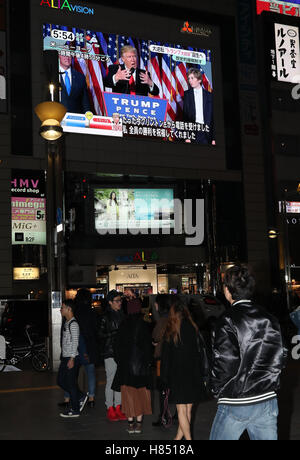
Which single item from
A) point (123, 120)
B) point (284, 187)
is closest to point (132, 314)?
point (123, 120)

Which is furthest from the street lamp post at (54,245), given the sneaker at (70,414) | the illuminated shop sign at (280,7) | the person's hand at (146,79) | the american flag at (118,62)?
the illuminated shop sign at (280,7)

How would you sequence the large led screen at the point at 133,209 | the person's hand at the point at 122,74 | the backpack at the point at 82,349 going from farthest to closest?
1. the large led screen at the point at 133,209
2. the person's hand at the point at 122,74
3. the backpack at the point at 82,349

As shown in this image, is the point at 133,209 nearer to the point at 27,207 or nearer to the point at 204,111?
the point at 27,207

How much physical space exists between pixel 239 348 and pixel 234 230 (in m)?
28.7

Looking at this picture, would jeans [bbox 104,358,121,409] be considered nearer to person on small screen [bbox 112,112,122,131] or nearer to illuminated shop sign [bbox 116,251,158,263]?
illuminated shop sign [bbox 116,251,158,263]

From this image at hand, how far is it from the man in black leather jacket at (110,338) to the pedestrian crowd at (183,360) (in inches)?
0.6

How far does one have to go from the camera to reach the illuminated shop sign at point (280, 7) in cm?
3494

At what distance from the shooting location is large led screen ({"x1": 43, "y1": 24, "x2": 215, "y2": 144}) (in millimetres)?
28250

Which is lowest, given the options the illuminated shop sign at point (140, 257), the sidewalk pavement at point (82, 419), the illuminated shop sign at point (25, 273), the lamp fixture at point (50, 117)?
the sidewalk pavement at point (82, 419)

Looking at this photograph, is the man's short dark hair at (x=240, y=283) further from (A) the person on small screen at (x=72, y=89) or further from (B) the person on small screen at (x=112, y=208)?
(B) the person on small screen at (x=112, y=208)

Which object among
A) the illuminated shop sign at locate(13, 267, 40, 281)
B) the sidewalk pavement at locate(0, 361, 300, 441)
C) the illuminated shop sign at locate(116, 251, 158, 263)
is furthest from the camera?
the illuminated shop sign at locate(116, 251, 158, 263)

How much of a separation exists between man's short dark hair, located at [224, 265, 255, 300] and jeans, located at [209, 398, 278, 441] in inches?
31.9

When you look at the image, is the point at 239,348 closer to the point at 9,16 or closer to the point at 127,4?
the point at 9,16

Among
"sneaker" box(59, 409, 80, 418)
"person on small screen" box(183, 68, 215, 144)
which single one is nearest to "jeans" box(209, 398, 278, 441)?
"sneaker" box(59, 409, 80, 418)
